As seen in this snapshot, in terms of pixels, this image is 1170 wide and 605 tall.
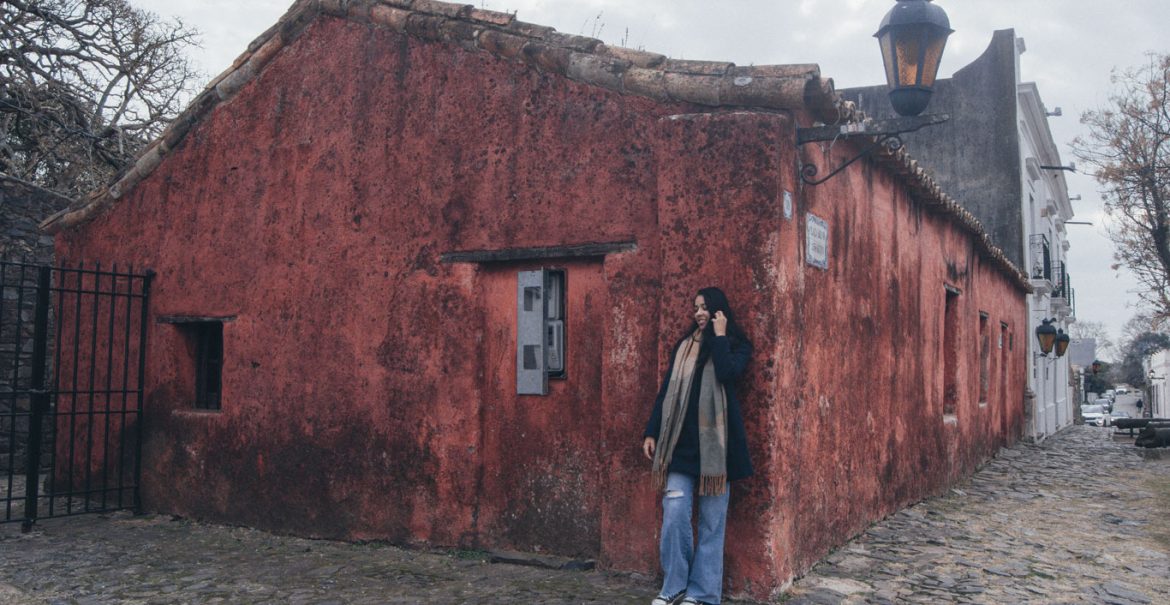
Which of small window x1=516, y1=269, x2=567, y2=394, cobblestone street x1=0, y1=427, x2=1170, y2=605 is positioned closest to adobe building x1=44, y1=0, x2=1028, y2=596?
small window x1=516, y1=269, x2=567, y2=394

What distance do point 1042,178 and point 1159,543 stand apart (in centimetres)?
1705

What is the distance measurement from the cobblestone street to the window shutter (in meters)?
1.24

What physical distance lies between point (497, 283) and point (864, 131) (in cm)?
271

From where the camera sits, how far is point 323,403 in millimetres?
7355

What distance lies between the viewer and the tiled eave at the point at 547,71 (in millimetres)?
5676

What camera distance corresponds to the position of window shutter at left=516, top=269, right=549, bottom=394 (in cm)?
643

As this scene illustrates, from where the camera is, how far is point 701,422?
5.28m

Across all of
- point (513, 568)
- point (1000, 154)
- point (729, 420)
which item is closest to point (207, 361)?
point (513, 568)

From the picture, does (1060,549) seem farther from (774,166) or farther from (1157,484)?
(1157,484)

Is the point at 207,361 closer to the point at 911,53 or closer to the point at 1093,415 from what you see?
the point at 911,53

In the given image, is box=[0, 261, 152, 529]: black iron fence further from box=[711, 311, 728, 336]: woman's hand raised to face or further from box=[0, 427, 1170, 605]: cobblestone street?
box=[711, 311, 728, 336]: woman's hand raised to face

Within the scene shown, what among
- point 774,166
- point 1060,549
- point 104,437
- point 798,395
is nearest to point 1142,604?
point 1060,549

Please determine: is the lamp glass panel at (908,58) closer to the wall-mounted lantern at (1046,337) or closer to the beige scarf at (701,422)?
the beige scarf at (701,422)

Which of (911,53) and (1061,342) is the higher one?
(911,53)
